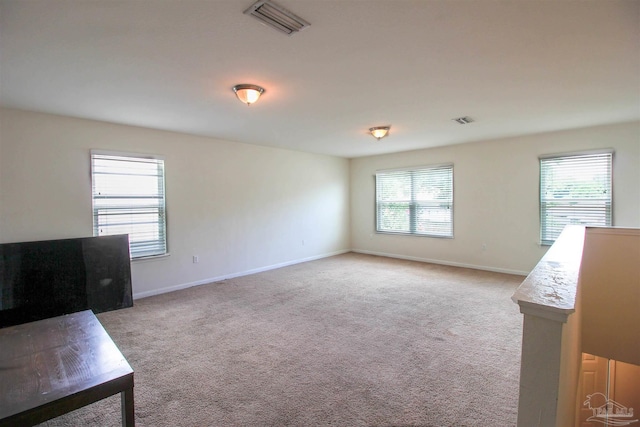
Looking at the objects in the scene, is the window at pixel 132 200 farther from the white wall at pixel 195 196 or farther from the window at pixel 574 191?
the window at pixel 574 191

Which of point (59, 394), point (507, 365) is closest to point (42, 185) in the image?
point (59, 394)

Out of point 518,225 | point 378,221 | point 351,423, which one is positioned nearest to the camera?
point 351,423

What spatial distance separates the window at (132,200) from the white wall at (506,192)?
3938 millimetres

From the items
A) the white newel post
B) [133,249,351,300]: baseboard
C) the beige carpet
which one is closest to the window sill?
[133,249,351,300]: baseboard

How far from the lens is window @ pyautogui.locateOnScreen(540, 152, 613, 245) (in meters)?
4.61

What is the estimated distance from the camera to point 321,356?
2.71 metres

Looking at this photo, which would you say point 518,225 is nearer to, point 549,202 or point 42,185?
point 549,202

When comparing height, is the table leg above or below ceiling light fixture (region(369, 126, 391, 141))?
below

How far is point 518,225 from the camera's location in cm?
537

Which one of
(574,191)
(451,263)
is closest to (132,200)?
(451,263)

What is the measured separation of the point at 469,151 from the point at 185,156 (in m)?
5.11

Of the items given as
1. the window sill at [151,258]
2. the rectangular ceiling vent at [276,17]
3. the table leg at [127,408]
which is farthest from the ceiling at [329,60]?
the table leg at [127,408]

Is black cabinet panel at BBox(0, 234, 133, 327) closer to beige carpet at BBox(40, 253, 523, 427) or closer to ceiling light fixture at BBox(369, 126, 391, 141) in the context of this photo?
beige carpet at BBox(40, 253, 523, 427)
